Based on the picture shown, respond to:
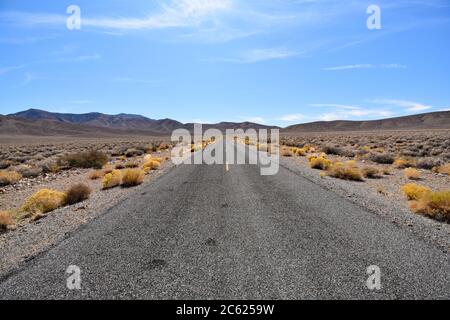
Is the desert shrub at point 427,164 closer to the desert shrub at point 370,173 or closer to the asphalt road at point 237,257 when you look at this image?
the desert shrub at point 370,173

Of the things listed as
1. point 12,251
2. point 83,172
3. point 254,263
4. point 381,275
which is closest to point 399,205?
point 381,275

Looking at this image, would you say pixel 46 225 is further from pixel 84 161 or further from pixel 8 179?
pixel 84 161

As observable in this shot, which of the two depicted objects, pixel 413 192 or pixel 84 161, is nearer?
pixel 413 192

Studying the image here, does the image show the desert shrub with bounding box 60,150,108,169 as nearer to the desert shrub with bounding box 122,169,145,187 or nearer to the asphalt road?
the desert shrub with bounding box 122,169,145,187

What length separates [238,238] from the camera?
651cm

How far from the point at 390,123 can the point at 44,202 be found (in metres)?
187

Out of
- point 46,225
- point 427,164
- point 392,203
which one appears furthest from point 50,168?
point 427,164

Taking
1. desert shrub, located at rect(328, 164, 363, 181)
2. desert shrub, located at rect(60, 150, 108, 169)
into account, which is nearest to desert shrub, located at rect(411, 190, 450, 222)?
desert shrub, located at rect(328, 164, 363, 181)

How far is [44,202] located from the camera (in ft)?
35.0

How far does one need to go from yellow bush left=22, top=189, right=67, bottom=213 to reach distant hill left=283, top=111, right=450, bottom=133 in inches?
6434

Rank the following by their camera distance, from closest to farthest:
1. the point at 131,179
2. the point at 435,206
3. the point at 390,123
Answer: the point at 435,206 → the point at 131,179 → the point at 390,123
